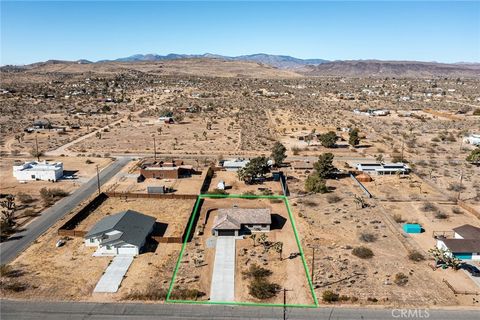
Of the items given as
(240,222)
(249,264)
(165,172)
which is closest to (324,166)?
(240,222)

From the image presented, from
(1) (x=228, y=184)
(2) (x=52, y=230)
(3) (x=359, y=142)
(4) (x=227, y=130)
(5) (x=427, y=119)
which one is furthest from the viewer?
(5) (x=427, y=119)

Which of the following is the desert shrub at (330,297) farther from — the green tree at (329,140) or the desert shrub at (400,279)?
the green tree at (329,140)

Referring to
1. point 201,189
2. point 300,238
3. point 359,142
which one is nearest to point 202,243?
point 300,238

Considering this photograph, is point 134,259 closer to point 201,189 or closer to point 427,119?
point 201,189

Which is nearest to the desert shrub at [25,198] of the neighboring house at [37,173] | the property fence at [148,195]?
the neighboring house at [37,173]

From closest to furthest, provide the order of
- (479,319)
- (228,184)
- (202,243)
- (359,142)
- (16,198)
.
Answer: (479,319) → (202,243) → (16,198) → (228,184) → (359,142)
